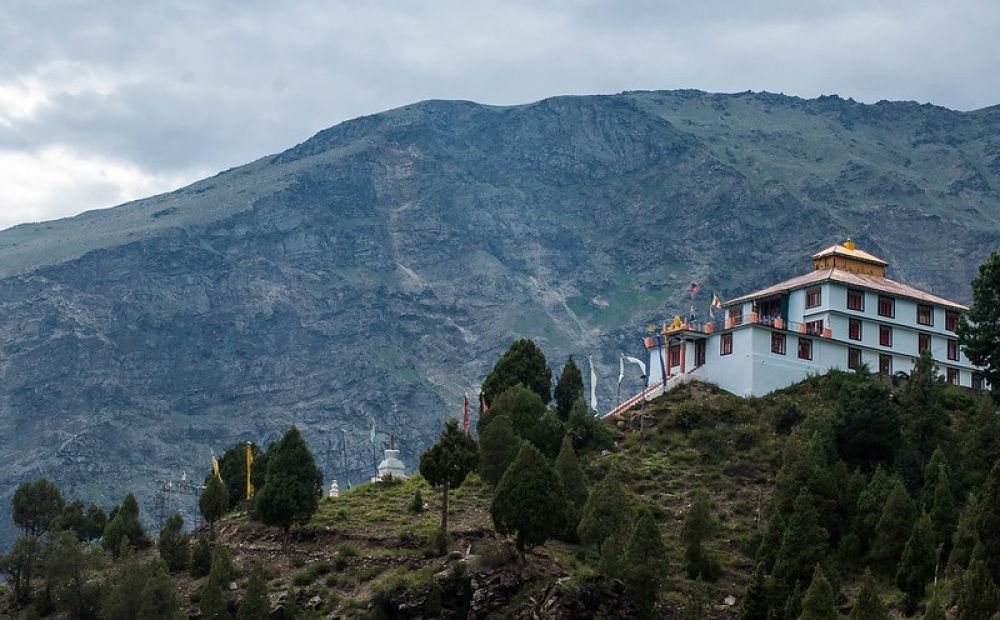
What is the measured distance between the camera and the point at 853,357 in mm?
98812

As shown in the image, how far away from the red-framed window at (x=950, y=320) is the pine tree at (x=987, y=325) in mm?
11000

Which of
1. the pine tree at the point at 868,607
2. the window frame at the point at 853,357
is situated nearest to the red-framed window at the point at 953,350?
the window frame at the point at 853,357

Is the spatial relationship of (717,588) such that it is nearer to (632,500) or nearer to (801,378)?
(632,500)

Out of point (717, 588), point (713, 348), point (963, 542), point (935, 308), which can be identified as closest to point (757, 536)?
point (717, 588)

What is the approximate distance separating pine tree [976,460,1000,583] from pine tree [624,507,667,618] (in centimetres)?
1371

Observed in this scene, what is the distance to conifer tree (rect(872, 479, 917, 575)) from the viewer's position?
6619 centimetres

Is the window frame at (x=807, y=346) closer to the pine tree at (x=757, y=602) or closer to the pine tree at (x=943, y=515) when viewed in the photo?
the pine tree at (x=943, y=515)

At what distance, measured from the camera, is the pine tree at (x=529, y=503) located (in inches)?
2606

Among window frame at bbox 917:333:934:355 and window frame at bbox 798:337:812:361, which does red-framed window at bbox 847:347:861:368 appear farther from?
window frame at bbox 917:333:934:355

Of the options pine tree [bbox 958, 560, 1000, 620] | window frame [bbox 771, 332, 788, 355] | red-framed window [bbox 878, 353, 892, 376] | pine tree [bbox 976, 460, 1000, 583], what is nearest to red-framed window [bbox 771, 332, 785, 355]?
window frame [bbox 771, 332, 788, 355]

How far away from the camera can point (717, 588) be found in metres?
68.3

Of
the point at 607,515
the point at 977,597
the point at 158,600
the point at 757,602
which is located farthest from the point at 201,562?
the point at 977,597

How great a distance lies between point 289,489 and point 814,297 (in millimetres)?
42652

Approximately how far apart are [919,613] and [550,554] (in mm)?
17802
